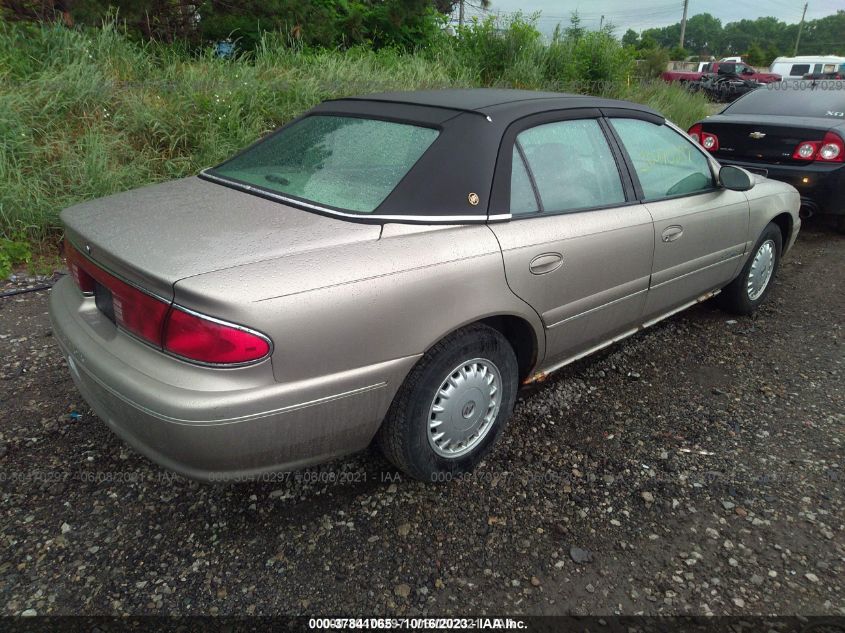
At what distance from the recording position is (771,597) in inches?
83.4

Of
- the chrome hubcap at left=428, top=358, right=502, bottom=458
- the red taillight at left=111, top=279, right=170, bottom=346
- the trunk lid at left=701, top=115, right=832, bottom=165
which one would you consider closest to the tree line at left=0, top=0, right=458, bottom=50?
the trunk lid at left=701, top=115, right=832, bottom=165

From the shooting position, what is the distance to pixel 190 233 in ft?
7.16

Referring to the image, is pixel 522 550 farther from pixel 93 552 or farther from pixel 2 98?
pixel 2 98

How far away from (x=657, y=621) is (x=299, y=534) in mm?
1294

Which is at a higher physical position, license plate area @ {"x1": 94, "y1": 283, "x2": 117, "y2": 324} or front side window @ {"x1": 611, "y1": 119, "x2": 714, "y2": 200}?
front side window @ {"x1": 611, "y1": 119, "x2": 714, "y2": 200}

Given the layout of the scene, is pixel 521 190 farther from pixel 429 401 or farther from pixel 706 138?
Answer: pixel 706 138

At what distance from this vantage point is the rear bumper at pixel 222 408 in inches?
74.5

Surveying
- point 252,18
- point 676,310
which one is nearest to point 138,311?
point 676,310

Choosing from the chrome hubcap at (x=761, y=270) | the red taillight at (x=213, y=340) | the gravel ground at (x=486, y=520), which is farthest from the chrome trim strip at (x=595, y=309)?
the chrome hubcap at (x=761, y=270)

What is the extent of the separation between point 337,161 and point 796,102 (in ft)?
20.5

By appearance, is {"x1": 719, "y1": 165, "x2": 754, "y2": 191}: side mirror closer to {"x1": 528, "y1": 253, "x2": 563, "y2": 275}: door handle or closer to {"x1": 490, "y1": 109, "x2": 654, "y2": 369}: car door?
{"x1": 490, "y1": 109, "x2": 654, "y2": 369}: car door

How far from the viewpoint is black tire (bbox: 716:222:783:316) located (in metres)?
4.21

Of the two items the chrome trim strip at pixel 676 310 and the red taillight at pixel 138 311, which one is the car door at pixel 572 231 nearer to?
the chrome trim strip at pixel 676 310

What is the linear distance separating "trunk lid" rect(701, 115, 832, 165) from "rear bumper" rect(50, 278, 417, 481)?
5581 millimetres
